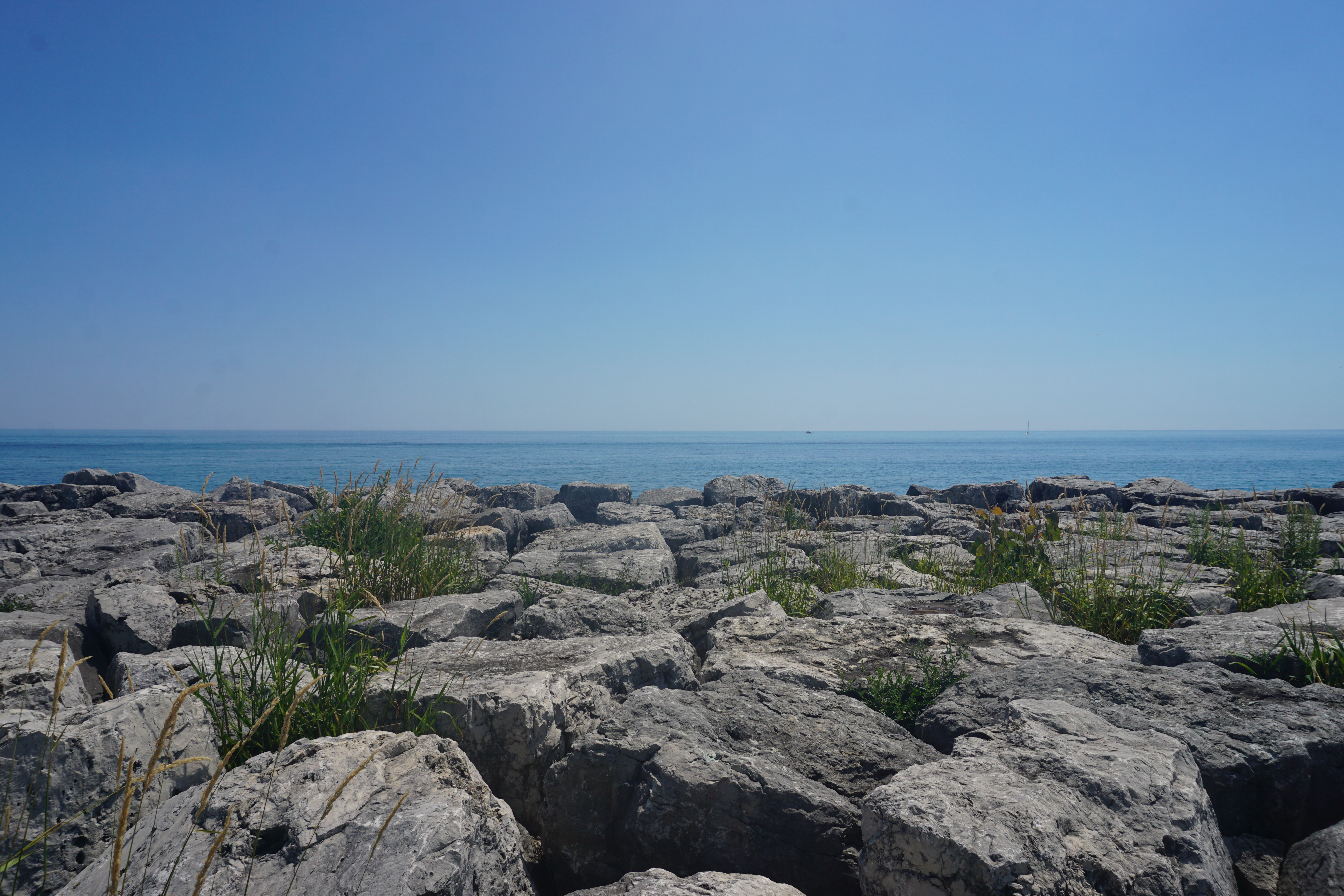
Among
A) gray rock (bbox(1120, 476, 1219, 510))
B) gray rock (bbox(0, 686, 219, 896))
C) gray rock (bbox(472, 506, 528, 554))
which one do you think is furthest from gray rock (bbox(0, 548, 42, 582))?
gray rock (bbox(1120, 476, 1219, 510))

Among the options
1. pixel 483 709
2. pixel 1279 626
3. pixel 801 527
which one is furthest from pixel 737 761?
pixel 801 527

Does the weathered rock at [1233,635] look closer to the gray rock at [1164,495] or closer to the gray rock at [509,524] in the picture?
the gray rock at [509,524]

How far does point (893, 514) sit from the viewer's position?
42.5 ft

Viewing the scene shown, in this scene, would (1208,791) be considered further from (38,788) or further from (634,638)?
(38,788)

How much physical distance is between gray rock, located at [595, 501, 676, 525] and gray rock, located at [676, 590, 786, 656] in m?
5.71

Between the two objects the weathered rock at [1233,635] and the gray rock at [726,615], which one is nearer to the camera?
the weathered rock at [1233,635]

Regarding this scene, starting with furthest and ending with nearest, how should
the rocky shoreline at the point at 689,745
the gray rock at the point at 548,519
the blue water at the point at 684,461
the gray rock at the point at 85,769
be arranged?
the blue water at the point at 684,461 → the gray rock at the point at 548,519 → the gray rock at the point at 85,769 → the rocky shoreline at the point at 689,745

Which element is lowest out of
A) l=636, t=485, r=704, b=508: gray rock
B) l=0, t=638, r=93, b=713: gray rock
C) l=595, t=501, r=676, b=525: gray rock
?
l=636, t=485, r=704, b=508: gray rock

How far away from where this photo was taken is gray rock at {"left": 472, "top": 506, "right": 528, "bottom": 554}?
9.53 meters

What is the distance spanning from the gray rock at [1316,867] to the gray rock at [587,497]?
37.6 ft

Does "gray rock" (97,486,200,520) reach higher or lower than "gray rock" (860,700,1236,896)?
lower

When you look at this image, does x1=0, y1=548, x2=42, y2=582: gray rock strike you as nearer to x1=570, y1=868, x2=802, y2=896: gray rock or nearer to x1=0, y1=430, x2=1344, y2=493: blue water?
x1=0, y1=430, x2=1344, y2=493: blue water

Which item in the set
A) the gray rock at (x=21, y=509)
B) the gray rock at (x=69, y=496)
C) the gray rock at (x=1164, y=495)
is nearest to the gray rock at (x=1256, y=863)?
the gray rock at (x=1164, y=495)

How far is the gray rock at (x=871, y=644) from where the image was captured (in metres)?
3.80
